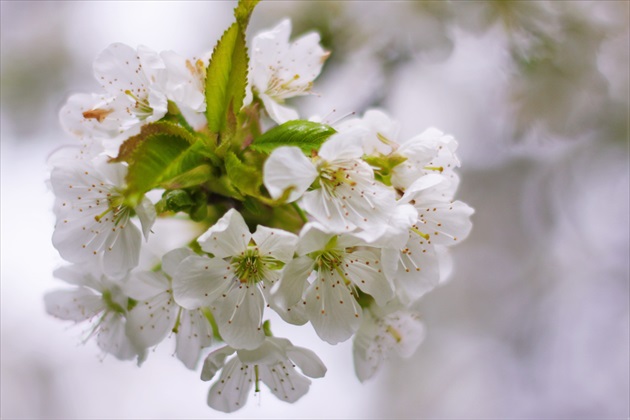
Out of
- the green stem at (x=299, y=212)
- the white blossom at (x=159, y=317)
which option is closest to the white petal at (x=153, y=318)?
the white blossom at (x=159, y=317)

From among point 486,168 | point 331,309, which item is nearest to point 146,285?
point 331,309

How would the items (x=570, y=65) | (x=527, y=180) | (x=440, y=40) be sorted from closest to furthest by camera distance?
(x=440, y=40) → (x=570, y=65) → (x=527, y=180)

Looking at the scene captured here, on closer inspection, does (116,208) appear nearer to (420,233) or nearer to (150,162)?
(150,162)

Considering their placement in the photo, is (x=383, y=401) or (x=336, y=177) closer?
(x=336, y=177)

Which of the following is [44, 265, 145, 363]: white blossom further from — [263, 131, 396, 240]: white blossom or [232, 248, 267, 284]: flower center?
[263, 131, 396, 240]: white blossom

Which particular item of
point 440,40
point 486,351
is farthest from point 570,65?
point 486,351

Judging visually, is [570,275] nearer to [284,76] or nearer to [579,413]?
[579,413]

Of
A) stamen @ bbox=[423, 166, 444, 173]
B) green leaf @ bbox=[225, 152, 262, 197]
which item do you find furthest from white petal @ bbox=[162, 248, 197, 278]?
stamen @ bbox=[423, 166, 444, 173]

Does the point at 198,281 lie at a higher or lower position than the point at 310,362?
higher
